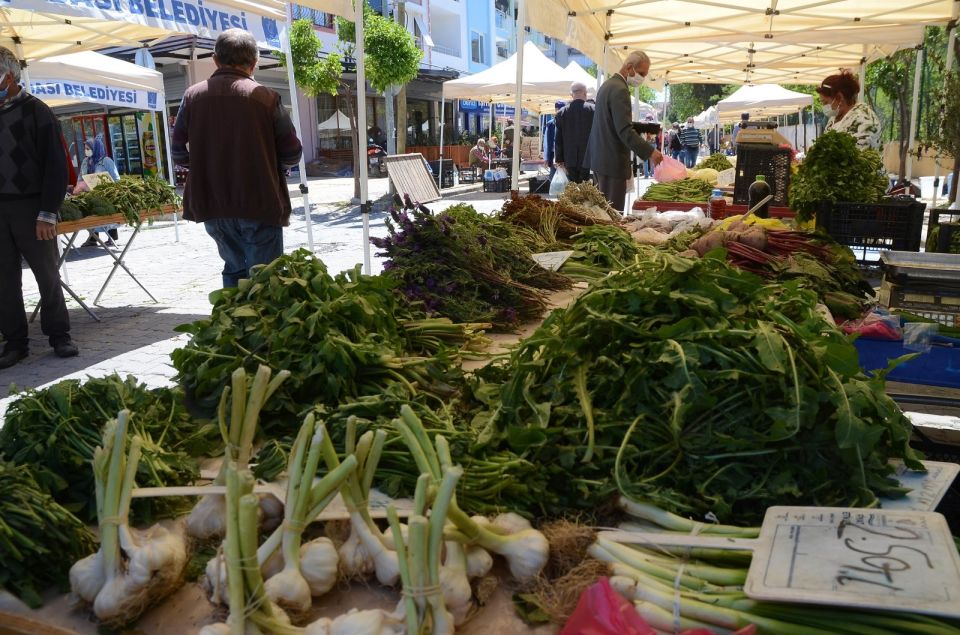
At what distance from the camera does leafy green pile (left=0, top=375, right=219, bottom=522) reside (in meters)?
1.83

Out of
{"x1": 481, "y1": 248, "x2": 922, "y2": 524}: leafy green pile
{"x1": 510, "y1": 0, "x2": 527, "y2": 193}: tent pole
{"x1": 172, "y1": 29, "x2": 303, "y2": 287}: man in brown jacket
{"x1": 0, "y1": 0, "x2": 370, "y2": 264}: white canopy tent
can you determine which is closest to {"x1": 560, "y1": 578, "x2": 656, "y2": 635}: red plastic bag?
{"x1": 481, "y1": 248, "x2": 922, "y2": 524}: leafy green pile

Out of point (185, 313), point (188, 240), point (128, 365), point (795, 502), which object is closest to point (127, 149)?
point (188, 240)

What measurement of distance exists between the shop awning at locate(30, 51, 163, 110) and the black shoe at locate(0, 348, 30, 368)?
602 cm

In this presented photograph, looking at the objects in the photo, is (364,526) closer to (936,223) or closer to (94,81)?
(936,223)

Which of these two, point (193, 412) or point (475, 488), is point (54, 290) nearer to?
point (193, 412)

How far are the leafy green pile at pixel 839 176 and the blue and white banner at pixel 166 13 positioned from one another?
17.1ft

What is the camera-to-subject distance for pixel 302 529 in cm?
148

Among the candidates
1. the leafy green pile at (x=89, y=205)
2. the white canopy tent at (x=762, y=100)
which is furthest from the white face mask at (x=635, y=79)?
the white canopy tent at (x=762, y=100)

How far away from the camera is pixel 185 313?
7418 millimetres

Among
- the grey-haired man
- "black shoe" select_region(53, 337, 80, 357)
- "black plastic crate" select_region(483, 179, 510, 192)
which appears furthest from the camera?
"black plastic crate" select_region(483, 179, 510, 192)

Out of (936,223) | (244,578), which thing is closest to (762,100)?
(936,223)

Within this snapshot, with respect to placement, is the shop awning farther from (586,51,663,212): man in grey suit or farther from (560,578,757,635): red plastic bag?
(560,578,757,635): red plastic bag

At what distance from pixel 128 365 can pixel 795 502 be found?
5359 millimetres

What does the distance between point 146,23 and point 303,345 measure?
18.2ft
